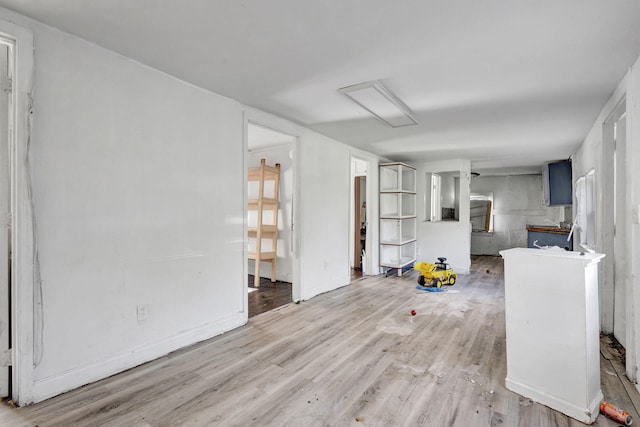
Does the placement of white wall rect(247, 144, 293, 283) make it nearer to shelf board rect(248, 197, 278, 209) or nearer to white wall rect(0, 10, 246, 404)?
shelf board rect(248, 197, 278, 209)

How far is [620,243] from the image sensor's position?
9.03 ft

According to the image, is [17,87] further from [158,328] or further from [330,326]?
[330,326]

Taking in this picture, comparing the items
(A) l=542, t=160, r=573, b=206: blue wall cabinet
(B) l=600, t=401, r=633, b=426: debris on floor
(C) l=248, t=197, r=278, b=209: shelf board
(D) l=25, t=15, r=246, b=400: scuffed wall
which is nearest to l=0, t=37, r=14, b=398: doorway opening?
(D) l=25, t=15, r=246, b=400: scuffed wall

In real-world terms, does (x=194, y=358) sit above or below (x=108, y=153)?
below

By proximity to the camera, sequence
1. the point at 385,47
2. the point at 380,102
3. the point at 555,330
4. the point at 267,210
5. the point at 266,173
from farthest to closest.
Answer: the point at 267,210 → the point at 266,173 → the point at 380,102 → the point at 385,47 → the point at 555,330

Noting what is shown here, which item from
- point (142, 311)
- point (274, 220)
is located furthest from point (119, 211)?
point (274, 220)

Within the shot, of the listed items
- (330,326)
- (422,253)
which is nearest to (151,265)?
(330,326)

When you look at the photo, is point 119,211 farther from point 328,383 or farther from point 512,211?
point 512,211

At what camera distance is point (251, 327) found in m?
3.20

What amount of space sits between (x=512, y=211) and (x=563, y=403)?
25.0 ft

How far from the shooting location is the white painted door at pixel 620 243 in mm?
2715

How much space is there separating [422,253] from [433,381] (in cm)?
475

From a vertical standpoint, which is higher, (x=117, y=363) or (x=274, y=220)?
(x=274, y=220)

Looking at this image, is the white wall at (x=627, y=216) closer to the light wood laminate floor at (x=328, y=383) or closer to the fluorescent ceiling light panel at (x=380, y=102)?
the light wood laminate floor at (x=328, y=383)
